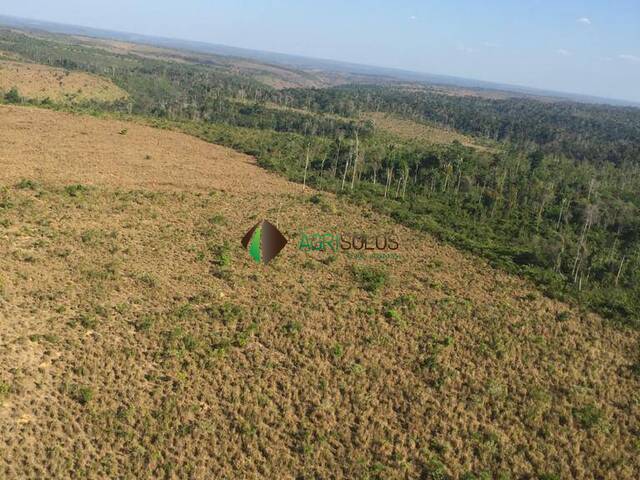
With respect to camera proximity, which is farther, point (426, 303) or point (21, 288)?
point (426, 303)

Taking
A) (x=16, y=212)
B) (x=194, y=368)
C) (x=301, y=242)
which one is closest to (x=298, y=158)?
(x=301, y=242)

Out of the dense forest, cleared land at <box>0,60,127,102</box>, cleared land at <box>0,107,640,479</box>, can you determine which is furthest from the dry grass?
cleared land at <box>0,107,640,479</box>

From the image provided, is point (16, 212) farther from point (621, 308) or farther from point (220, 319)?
point (621, 308)

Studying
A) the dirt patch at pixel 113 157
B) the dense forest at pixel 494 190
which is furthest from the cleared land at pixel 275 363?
the dirt patch at pixel 113 157

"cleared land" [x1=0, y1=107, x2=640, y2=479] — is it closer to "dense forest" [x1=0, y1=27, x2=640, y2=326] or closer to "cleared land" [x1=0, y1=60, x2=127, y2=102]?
"dense forest" [x1=0, y1=27, x2=640, y2=326]

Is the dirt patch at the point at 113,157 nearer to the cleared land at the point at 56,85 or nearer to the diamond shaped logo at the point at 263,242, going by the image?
the diamond shaped logo at the point at 263,242
